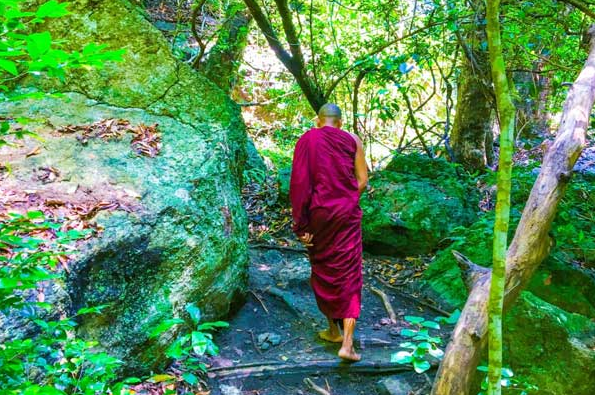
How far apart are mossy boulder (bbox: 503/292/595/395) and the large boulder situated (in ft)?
7.23

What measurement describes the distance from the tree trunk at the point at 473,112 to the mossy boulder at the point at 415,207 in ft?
2.65

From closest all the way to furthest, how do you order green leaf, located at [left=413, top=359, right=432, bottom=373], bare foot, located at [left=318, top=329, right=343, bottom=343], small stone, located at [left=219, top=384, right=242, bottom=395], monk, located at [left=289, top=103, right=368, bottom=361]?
green leaf, located at [left=413, top=359, right=432, bottom=373] < small stone, located at [left=219, top=384, right=242, bottom=395] < monk, located at [left=289, top=103, right=368, bottom=361] < bare foot, located at [left=318, top=329, right=343, bottom=343]

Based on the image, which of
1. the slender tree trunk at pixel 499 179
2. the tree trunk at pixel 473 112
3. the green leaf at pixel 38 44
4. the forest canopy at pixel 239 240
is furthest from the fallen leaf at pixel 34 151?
the tree trunk at pixel 473 112

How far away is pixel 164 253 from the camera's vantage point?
342 cm

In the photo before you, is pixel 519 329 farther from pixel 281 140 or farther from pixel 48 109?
pixel 281 140

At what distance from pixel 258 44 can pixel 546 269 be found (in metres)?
8.99

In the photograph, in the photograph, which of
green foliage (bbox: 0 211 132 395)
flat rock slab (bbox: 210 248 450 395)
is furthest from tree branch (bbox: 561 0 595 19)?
green foliage (bbox: 0 211 132 395)

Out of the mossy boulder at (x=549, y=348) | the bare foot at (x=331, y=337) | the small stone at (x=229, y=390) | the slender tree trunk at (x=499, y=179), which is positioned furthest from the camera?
the bare foot at (x=331, y=337)

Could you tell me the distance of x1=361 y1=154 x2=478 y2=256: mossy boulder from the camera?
19.3 ft

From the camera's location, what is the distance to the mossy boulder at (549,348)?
302 cm

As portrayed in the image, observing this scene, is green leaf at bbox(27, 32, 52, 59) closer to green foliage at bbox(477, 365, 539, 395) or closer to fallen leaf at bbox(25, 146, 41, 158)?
green foliage at bbox(477, 365, 539, 395)

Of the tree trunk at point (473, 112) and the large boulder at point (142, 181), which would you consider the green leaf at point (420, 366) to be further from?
the tree trunk at point (473, 112)

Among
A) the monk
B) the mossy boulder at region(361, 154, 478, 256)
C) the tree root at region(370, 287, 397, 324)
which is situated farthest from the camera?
the mossy boulder at region(361, 154, 478, 256)

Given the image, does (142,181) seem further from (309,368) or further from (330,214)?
(309,368)
